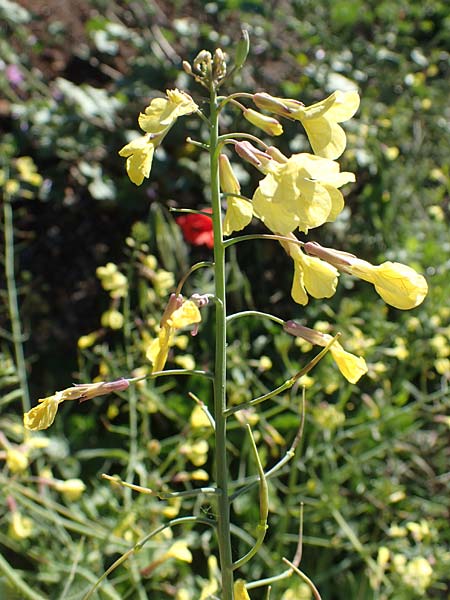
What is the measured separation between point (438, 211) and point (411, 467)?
1081 millimetres

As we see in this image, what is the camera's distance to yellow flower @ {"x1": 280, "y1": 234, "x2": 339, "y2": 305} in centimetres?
89

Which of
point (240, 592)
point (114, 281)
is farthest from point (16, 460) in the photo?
point (240, 592)

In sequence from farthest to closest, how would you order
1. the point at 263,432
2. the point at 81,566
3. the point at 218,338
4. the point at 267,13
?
the point at 267,13 < the point at 263,432 < the point at 81,566 < the point at 218,338

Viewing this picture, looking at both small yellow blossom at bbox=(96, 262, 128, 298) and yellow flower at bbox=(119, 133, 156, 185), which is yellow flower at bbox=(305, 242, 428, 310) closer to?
yellow flower at bbox=(119, 133, 156, 185)

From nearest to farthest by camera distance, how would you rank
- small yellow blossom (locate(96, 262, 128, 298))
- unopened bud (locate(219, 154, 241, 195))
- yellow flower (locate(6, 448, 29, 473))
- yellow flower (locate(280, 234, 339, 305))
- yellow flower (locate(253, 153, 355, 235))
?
yellow flower (locate(253, 153, 355, 235))
yellow flower (locate(280, 234, 339, 305))
unopened bud (locate(219, 154, 241, 195))
yellow flower (locate(6, 448, 29, 473))
small yellow blossom (locate(96, 262, 128, 298))

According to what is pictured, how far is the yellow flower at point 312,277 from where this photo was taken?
89 cm

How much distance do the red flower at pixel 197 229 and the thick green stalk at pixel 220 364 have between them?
4.61 ft

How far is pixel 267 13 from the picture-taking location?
3.31 metres

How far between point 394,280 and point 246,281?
4.75 ft

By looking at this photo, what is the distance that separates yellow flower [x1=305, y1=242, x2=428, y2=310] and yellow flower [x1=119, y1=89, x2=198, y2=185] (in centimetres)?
24

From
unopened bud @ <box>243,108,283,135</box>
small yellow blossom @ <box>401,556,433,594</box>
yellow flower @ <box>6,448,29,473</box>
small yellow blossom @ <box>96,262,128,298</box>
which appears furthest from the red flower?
unopened bud @ <box>243,108,283,135</box>

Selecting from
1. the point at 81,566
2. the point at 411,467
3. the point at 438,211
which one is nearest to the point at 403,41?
the point at 438,211

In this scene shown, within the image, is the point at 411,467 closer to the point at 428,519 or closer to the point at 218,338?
the point at 428,519

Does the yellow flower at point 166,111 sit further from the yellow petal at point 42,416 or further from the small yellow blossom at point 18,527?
the small yellow blossom at point 18,527
